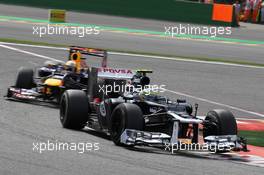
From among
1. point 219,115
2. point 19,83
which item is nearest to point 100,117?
point 219,115

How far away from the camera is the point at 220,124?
12625 millimetres

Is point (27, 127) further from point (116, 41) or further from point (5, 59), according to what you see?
point (116, 41)

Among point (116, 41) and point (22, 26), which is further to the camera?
point (22, 26)

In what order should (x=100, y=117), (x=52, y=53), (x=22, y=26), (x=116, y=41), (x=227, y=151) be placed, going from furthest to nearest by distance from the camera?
(x=22, y=26) → (x=116, y=41) → (x=52, y=53) → (x=100, y=117) → (x=227, y=151)

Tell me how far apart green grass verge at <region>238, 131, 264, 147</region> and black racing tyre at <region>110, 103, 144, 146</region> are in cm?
277

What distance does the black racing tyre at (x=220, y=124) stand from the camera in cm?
1262

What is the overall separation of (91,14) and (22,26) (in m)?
6.72

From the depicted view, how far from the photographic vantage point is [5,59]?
22.5m

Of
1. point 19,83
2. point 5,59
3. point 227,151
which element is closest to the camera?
point 227,151

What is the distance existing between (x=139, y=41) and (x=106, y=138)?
1772cm
